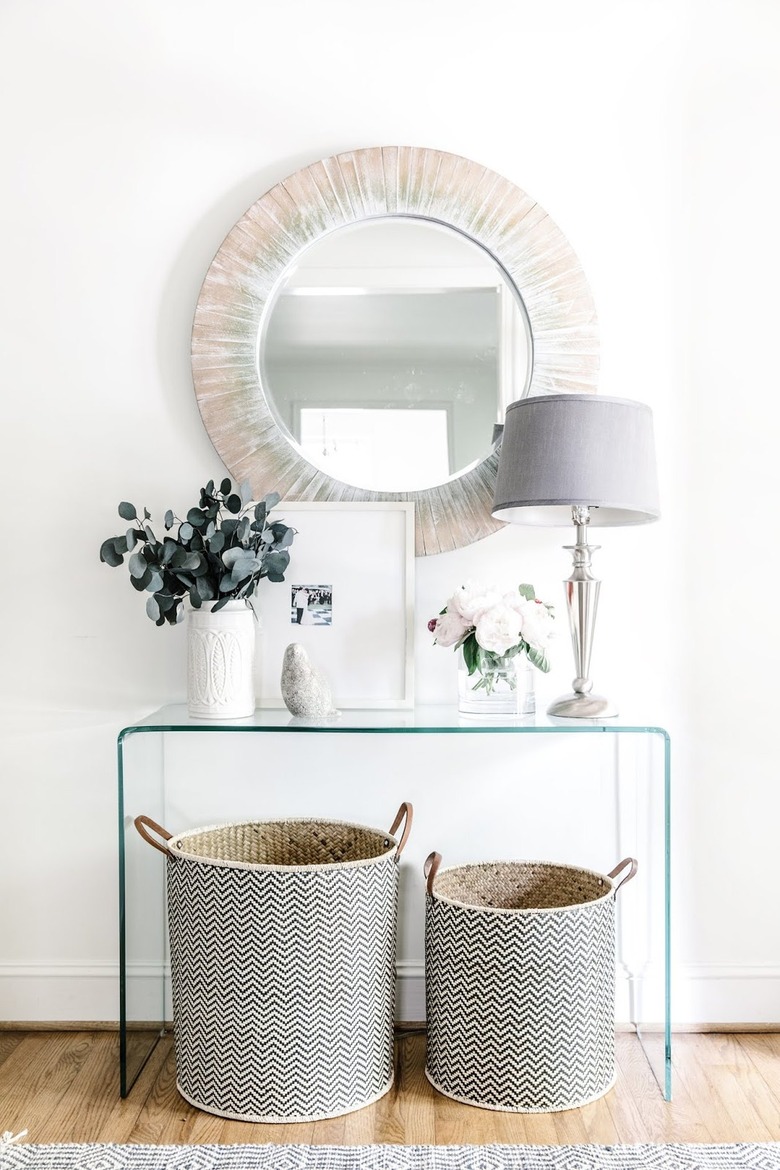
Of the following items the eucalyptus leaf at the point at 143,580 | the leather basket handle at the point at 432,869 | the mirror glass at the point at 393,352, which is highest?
the mirror glass at the point at 393,352

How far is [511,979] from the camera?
167 cm

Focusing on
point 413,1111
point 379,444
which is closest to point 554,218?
point 379,444

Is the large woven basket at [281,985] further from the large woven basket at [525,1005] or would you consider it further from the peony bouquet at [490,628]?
the peony bouquet at [490,628]

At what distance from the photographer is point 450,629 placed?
179 cm

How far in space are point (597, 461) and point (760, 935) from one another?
3.69 ft

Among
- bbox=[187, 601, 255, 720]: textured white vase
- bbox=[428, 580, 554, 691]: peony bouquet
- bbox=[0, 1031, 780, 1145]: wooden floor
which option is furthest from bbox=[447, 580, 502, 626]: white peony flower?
bbox=[0, 1031, 780, 1145]: wooden floor

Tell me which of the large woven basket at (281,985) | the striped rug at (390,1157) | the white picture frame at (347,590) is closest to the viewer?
the striped rug at (390,1157)

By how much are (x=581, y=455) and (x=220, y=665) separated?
0.78m

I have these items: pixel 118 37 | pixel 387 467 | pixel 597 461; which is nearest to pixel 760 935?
pixel 597 461

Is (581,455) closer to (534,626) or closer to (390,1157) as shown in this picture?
(534,626)

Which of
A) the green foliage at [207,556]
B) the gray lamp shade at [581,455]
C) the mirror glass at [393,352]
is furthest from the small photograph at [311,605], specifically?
the gray lamp shade at [581,455]

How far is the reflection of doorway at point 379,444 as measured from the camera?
197 centimetres

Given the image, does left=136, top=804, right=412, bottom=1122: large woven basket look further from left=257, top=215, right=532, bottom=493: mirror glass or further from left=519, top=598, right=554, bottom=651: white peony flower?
left=257, top=215, right=532, bottom=493: mirror glass

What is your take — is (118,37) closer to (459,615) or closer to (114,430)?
(114,430)
